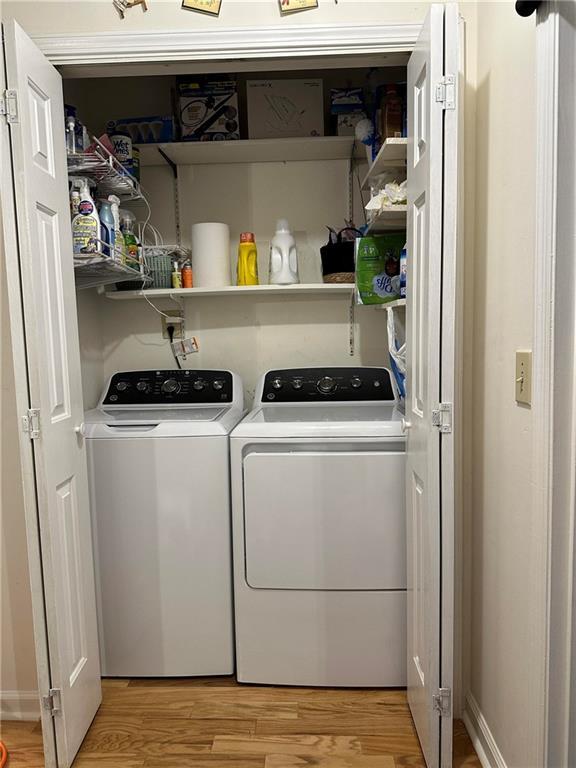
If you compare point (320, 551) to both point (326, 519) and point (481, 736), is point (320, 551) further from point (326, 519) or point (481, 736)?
point (481, 736)

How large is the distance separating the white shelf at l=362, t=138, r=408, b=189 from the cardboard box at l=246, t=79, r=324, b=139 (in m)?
0.52

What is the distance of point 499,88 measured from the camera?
145 cm

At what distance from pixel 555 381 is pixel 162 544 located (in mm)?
1450

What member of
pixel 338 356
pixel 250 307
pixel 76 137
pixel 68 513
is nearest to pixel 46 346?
pixel 68 513

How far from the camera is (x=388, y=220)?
200cm

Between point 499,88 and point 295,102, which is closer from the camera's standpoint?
point 499,88

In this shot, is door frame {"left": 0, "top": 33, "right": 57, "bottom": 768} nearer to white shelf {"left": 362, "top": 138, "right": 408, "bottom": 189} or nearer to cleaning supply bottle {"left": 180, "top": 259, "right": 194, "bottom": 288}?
cleaning supply bottle {"left": 180, "top": 259, "right": 194, "bottom": 288}

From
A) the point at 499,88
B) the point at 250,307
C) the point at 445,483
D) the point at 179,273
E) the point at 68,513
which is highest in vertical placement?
the point at 499,88

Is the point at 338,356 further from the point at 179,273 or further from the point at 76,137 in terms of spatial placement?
the point at 76,137

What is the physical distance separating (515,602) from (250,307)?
166 cm

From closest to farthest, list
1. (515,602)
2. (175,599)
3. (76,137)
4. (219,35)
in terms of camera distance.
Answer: (515,602)
(219,35)
(76,137)
(175,599)

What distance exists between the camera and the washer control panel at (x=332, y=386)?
7.48 feet

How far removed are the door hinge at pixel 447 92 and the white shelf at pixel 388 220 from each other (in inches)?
17.3

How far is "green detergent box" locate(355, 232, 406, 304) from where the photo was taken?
2.13m
